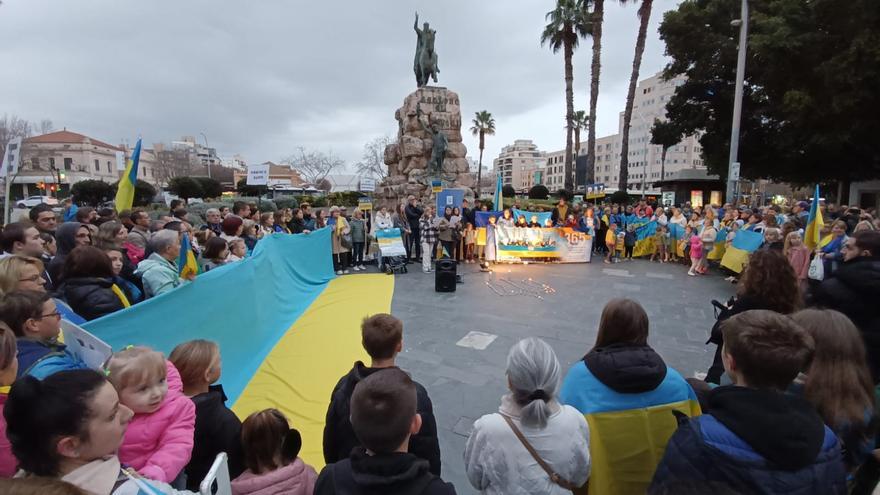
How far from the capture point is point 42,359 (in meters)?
1.99

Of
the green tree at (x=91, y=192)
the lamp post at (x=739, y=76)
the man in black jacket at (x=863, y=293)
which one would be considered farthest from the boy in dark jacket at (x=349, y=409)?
the green tree at (x=91, y=192)

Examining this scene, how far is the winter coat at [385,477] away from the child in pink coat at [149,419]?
89 cm

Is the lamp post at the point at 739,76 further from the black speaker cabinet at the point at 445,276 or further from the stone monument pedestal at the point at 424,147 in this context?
the stone monument pedestal at the point at 424,147

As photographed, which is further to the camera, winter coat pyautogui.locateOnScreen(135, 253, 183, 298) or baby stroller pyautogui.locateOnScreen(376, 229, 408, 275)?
baby stroller pyautogui.locateOnScreen(376, 229, 408, 275)

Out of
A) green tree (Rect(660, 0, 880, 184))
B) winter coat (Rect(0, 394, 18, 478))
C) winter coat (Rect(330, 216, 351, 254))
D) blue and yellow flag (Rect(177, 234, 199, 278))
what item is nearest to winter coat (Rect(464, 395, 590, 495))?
winter coat (Rect(0, 394, 18, 478))

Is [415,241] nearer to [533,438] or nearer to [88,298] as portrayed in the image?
[88,298]

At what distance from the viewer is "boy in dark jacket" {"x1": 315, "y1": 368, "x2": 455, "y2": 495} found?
4.75 ft

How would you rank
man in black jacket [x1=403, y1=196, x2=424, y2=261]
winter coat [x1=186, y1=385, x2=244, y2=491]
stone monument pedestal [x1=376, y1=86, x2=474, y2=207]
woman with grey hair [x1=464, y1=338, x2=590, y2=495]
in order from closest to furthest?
woman with grey hair [x1=464, y1=338, x2=590, y2=495] < winter coat [x1=186, y1=385, x2=244, y2=491] < man in black jacket [x1=403, y1=196, x2=424, y2=261] < stone monument pedestal [x1=376, y1=86, x2=474, y2=207]

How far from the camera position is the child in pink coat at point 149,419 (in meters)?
1.91

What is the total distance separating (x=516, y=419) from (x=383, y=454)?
61 centimetres

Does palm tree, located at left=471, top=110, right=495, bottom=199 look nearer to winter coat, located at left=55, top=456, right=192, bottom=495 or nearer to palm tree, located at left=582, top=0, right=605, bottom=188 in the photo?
palm tree, located at left=582, top=0, right=605, bottom=188

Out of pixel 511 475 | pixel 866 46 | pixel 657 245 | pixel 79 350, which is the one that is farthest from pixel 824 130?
pixel 79 350

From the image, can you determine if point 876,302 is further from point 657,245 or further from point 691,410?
point 657,245

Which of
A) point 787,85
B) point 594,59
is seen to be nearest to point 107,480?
point 787,85
